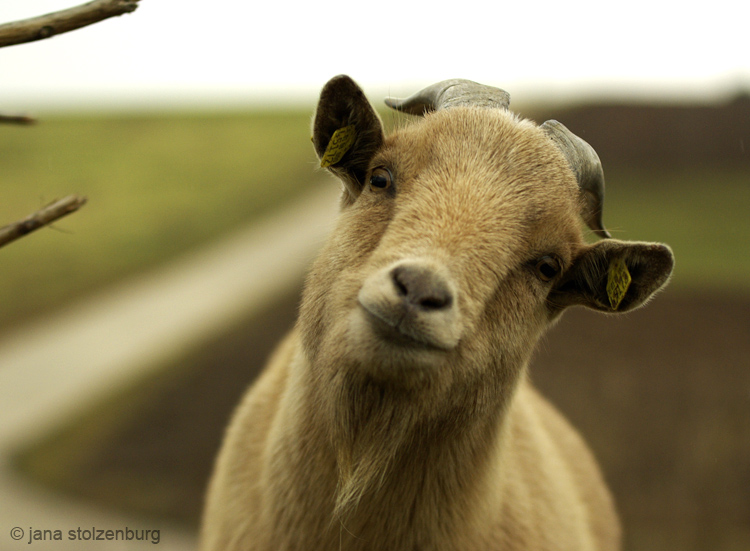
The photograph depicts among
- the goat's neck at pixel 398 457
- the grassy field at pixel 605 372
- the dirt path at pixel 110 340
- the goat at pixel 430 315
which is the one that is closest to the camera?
the goat at pixel 430 315

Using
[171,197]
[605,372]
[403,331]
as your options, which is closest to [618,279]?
[403,331]

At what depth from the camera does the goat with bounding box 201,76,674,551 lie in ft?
9.87

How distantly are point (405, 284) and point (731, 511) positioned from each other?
922 cm

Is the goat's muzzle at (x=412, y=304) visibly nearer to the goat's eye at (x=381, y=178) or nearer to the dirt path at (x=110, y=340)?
the goat's eye at (x=381, y=178)

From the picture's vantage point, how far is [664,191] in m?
19.7

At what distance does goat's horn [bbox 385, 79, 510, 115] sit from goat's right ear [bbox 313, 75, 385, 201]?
1.74ft

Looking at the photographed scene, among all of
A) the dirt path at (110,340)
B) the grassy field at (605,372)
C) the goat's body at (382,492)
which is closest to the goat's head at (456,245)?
the goat's body at (382,492)

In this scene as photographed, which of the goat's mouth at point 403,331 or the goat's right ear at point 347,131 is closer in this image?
the goat's mouth at point 403,331

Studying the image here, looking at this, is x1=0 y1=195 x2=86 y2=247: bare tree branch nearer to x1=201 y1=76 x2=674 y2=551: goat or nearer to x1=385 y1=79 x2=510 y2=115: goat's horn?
x1=201 y1=76 x2=674 y2=551: goat

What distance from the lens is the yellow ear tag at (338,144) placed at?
3652mm

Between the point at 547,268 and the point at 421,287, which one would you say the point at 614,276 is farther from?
the point at 421,287

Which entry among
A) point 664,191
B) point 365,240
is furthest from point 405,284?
point 664,191

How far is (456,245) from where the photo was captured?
3076 millimetres

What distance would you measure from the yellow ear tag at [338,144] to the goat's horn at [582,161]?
1237mm
